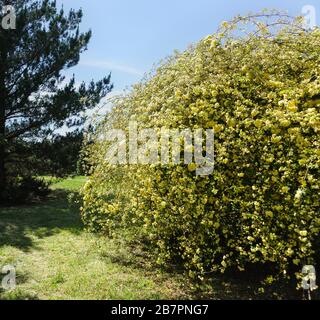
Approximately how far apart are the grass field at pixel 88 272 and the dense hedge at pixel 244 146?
2.56 ft

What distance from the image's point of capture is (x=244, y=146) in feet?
15.2

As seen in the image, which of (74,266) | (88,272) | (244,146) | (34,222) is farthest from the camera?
(34,222)

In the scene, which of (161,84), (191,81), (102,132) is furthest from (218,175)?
(102,132)

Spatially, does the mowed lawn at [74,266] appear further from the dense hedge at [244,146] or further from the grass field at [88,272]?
the dense hedge at [244,146]

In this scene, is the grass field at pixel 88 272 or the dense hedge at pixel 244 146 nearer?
the dense hedge at pixel 244 146

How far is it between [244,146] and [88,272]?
10.1 feet

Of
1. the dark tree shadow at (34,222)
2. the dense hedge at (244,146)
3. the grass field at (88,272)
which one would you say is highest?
the dense hedge at (244,146)

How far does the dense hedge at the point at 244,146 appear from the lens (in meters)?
4.36

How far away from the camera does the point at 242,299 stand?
5.49 meters

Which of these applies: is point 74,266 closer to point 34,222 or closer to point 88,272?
point 88,272

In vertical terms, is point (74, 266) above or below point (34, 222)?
below

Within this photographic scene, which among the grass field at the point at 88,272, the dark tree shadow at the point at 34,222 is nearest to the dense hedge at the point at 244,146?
the grass field at the point at 88,272

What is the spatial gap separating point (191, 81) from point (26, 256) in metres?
4.18

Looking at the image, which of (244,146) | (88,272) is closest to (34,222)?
(88,272)
